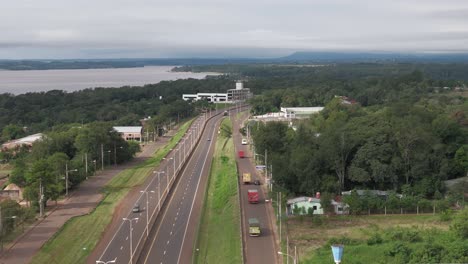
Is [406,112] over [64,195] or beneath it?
over

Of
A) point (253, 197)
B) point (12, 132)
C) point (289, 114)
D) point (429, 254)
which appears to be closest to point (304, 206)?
point (253, 197)

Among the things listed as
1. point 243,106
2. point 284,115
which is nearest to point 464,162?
point 284,115

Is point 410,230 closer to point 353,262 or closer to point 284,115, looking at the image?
point 353,262

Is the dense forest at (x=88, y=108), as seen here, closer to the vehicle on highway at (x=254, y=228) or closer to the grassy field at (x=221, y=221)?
the grassy field at (x=221, y=221)

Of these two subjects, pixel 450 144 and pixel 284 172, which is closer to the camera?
pixel 284 172

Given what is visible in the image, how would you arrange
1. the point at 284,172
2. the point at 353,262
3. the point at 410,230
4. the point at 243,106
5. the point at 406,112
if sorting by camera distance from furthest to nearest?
the point at 243,106, the point at 406,112, the point at 284,172, the point at 410,230, the point at 353,262

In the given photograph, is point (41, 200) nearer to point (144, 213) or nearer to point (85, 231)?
point (85, 231)

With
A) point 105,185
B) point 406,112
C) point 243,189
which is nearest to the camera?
point 243,189
